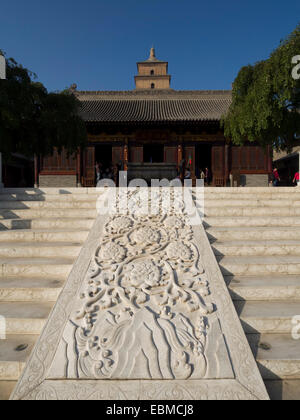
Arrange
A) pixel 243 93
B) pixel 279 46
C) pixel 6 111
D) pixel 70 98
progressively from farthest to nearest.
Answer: pixel 70 98, pixel 243 93, pixel 279 46, pixel 6 111

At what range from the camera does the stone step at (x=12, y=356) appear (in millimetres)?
1793

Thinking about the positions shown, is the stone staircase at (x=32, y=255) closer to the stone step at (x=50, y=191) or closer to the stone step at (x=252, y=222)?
the stone step at (x=50, y=191)

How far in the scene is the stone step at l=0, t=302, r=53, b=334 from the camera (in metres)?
2.13

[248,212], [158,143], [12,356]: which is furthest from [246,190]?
[158,143]

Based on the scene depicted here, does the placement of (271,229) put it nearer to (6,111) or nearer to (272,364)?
(272,364)

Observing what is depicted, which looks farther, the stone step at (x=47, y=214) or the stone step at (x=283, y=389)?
the stone step at (x=47, y=214)

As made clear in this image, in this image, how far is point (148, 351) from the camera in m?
1.79

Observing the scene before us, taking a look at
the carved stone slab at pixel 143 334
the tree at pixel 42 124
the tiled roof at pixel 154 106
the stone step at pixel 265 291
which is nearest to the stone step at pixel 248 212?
the carved stone slab at pixel 143 334

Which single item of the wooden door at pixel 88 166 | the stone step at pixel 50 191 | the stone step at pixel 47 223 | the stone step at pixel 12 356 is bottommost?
the stone step at pixel 12 356

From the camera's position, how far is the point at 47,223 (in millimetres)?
3615

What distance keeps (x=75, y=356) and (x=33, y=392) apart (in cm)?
32

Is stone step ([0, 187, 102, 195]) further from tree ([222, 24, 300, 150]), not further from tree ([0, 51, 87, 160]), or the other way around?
tree ([222, 24, 300, 150])

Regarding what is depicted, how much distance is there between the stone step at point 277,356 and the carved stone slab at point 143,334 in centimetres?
20
